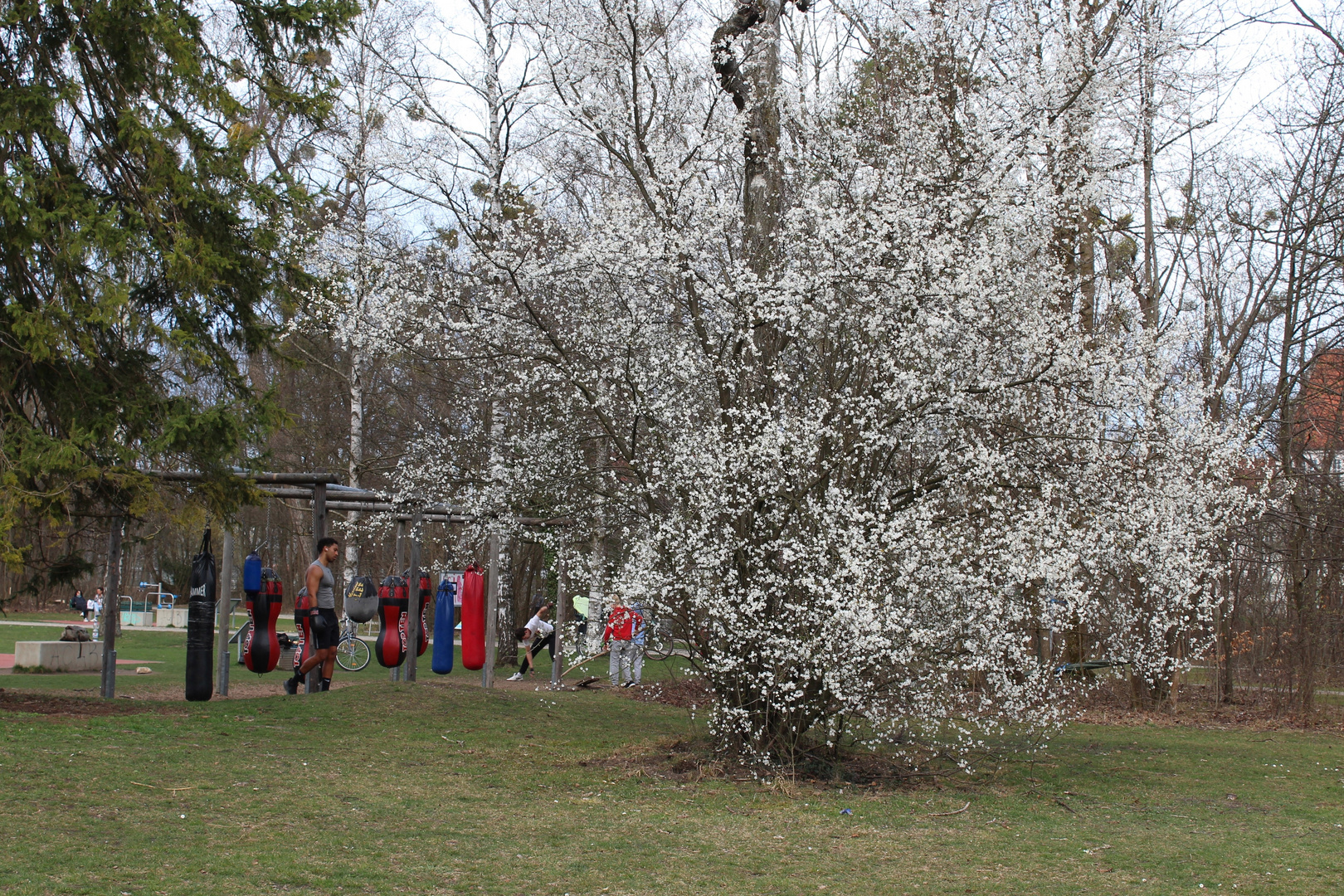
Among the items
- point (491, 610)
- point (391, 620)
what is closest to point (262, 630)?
point (391, 620)

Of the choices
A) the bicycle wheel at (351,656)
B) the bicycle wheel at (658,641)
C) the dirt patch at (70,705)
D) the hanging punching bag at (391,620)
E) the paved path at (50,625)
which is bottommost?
the paved path at (50,625)

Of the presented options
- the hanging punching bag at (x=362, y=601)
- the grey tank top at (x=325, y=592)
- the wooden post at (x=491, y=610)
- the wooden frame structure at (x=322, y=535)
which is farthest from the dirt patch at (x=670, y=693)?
the grey tank top at (x=325, y=592)

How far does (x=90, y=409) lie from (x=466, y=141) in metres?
7.53

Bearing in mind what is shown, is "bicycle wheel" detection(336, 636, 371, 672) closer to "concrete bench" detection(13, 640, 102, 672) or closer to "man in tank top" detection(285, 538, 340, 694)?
"concrete bench" detection(13, 640, 102, 672)

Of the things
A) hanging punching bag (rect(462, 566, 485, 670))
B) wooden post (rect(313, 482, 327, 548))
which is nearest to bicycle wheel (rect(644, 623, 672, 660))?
wooden post (rect(313, 482, 327, 548))

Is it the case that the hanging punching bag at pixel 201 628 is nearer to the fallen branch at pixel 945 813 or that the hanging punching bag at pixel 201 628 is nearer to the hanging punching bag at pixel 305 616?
the hanging punching bag at pixel 305 616

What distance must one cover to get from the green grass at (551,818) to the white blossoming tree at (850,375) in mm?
835

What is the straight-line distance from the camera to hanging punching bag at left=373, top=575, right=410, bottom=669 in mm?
12453

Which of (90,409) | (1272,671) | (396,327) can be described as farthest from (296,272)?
(1272,671)

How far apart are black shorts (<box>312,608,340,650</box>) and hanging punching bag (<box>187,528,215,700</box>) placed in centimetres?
97

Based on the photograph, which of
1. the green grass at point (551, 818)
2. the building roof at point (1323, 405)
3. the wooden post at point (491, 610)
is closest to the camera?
the green grass at point (551, 818)

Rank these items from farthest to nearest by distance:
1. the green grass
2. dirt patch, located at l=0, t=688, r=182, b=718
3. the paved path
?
the paved path < dirt patch, located at l=0, t=688, r=182, b=718 < the green grass

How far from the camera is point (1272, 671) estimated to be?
15.6 m

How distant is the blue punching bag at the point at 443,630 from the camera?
13656 mm
